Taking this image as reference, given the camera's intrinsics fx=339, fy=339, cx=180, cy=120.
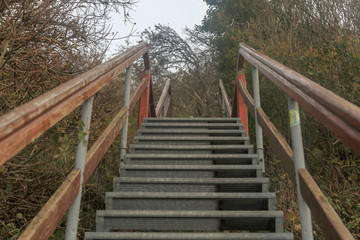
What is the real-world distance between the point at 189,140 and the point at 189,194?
1125 millimetres

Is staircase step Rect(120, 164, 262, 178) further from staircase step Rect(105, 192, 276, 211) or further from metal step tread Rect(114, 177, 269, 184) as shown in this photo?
staircase step Rect(105, 192, 276, 211)

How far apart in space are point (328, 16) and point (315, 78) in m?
2.93

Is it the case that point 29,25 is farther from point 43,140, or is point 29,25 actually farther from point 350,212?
point 350,212

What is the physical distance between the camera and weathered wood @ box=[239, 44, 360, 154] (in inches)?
38.4

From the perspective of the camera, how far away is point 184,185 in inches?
99.1

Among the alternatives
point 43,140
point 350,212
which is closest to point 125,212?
point 43,140

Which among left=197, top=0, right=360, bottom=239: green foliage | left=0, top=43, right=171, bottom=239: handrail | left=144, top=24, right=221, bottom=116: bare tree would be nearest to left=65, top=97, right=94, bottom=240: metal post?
left=0, top=43, right=171, bottom=239: handrail

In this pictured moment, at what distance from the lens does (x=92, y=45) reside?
388cm

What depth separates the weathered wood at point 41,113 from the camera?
35.1 inches

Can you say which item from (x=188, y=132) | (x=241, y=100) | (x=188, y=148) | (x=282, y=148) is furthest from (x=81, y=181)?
(x=241, y=100)

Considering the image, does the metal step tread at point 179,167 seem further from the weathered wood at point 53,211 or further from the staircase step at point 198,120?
the staircase step at point 198,120

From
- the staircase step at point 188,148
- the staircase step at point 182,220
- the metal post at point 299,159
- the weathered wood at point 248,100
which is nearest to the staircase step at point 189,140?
the staircase step at point 188,148

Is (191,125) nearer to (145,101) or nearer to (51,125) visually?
(145,101)

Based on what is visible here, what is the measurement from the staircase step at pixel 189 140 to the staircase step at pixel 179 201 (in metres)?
1.03
